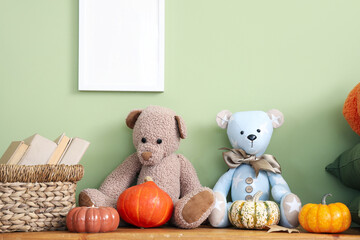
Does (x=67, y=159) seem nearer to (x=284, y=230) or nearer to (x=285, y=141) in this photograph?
(x=284, y=230)

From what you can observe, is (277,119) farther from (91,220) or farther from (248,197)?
(91,220)

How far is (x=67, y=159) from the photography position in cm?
133

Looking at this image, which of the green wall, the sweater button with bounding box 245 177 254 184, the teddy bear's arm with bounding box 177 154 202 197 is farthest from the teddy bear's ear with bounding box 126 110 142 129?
the sweater button with bounding box 245 177 254 184

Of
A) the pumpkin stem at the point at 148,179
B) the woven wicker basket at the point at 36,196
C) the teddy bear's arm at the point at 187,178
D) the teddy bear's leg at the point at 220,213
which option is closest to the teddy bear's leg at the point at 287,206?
the teddy bear's leg at the point at 220,213

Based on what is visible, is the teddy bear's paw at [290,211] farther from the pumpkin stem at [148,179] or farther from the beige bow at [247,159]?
the pumpkin stem at [148,179]

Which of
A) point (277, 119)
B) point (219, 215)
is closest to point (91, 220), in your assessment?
point (219, 215)

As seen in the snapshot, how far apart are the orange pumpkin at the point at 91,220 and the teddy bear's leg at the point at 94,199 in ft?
0.53

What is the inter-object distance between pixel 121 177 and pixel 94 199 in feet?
0.53

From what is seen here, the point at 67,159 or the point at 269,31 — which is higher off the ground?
the point at 269,31

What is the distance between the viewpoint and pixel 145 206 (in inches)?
50.5

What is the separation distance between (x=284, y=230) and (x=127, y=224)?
1.62 ft

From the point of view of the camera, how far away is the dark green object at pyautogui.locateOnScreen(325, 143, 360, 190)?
1458 mm

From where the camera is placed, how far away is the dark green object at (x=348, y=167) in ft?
4.78

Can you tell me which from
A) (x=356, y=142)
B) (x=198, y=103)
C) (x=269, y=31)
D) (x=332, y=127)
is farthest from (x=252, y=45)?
(x=356, y=142)
